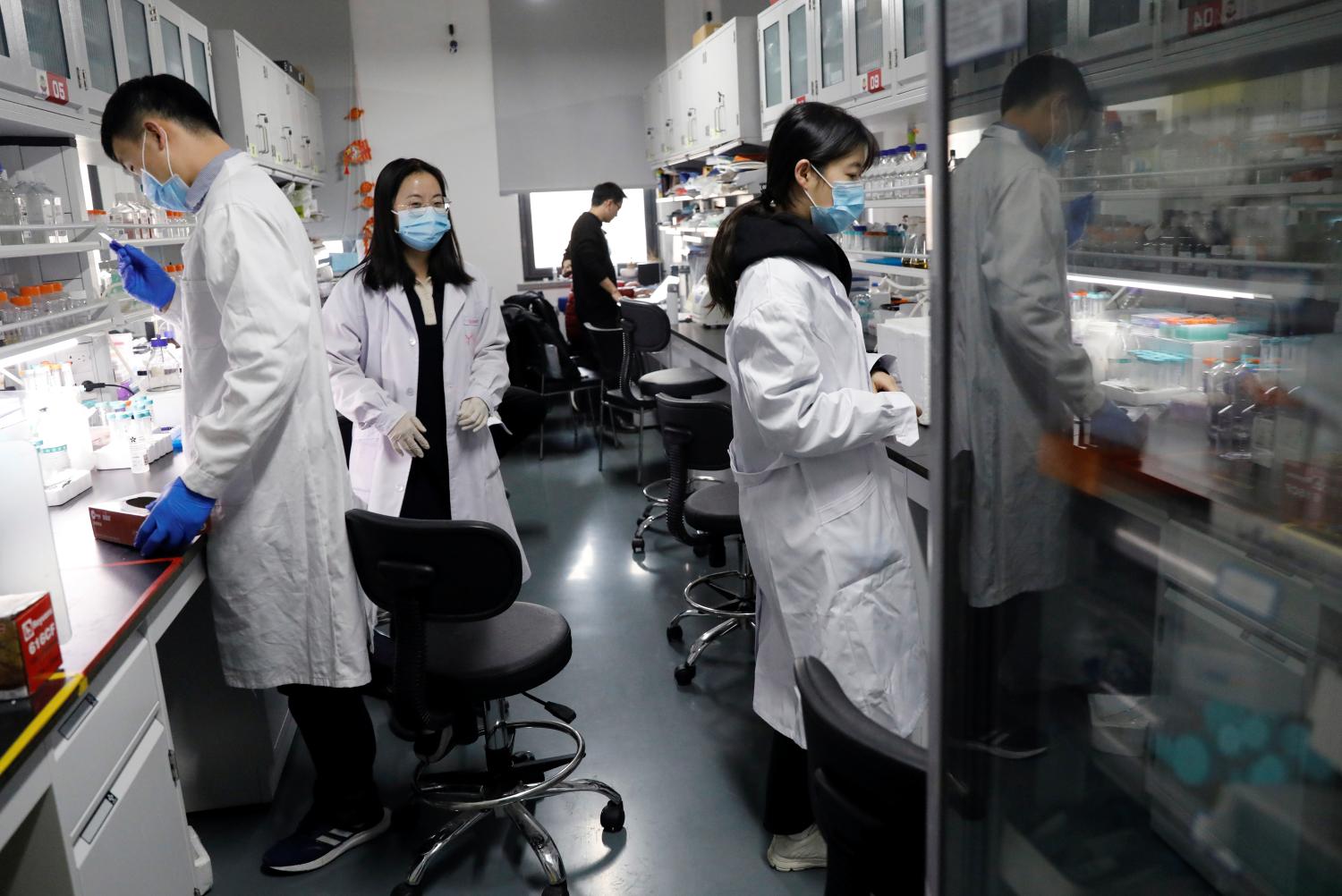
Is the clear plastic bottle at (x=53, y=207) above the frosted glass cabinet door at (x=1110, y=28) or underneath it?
above

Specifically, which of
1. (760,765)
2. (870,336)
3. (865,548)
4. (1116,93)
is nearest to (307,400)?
(865,548)

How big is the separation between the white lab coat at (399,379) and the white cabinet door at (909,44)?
4.85ft

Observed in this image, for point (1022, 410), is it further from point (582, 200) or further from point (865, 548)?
point (582, 200)

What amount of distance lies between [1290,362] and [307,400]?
1918 millimetres

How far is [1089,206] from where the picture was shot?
1.78ft

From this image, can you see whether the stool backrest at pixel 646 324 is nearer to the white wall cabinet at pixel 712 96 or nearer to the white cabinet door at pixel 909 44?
the white wall cabinet at pixel 712 96

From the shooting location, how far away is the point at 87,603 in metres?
1.64

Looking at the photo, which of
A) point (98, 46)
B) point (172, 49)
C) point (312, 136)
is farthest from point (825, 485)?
point (312, 136)

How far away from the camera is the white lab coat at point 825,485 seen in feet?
5.75

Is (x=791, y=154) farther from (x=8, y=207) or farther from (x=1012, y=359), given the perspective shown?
(x=8, y=207)

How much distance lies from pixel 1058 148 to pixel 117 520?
1.94m

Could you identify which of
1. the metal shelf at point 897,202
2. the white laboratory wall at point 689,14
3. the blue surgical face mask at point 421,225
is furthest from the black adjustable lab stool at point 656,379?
the white laboratory wall at point 689,14

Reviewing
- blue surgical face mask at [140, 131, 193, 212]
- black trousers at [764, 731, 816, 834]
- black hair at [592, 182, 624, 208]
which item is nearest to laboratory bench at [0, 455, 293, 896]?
blue surgical face mask at [140, 131, 193, 212]

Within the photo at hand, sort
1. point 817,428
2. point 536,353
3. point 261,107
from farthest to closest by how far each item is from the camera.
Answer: point 536,353, point 261,107, point 817,428
